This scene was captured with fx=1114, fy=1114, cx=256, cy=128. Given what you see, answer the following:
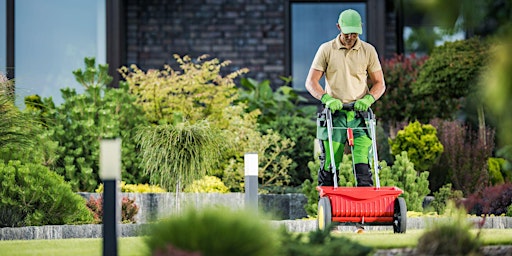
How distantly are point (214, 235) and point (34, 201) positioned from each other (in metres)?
5.16

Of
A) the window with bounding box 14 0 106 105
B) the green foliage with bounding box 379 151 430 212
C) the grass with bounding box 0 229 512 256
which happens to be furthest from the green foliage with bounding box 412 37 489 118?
the grass with bounding box 0 229 512 256

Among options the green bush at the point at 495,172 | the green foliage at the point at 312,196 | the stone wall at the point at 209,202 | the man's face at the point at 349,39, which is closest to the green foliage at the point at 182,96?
the stone wall at the point at 209,202

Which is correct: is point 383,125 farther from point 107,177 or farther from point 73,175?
point 107,177

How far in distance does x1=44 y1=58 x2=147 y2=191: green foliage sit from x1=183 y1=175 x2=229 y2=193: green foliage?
0.95 m

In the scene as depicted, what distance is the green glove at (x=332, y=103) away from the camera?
908cm

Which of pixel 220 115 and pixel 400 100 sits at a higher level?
pixel 400 100

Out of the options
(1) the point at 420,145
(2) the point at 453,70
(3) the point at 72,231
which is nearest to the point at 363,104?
(3) the point at 72,231

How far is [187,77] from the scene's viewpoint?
14875 millimetres

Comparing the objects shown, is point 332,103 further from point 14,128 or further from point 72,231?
point 14,128

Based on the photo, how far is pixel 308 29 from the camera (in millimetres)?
19094

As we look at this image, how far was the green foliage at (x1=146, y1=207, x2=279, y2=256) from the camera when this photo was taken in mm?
5867

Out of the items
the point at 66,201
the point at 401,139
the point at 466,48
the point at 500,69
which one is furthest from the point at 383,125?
the point at 66,201

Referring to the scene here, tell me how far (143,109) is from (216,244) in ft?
29.8

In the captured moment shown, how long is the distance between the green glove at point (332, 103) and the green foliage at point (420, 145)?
5.47 meters
